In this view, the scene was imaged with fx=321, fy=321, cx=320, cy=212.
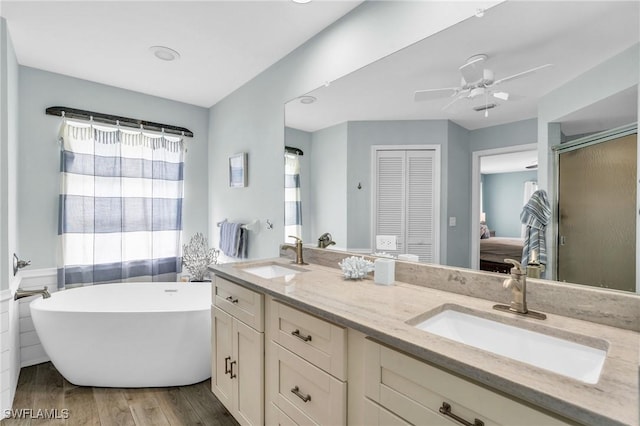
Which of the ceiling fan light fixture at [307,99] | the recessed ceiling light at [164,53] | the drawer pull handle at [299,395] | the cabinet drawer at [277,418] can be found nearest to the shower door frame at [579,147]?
the drawer pull handle at [299,395]

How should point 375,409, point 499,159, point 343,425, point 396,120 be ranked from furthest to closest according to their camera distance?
point 396,120, point 499,159, point 343,425, point 375,409

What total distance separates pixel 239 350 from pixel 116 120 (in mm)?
2565

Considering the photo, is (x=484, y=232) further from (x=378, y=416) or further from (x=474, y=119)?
(x=378, y=416)

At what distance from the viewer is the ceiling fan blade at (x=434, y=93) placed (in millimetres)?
1412

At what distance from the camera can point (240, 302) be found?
167 cm

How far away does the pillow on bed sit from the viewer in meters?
1.34

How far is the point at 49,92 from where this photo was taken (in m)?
2.74

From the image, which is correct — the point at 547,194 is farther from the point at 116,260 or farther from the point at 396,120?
the point at 116,260

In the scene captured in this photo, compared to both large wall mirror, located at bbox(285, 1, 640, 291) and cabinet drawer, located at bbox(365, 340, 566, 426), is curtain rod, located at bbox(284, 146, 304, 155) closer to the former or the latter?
large wall mirror, located at bbox(285, 1, 640, 291)

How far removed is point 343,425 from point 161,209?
291 centimetres

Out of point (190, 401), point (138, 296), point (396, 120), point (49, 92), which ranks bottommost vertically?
point (190, 401)

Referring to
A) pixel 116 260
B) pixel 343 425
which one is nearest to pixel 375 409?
pixel 343 425

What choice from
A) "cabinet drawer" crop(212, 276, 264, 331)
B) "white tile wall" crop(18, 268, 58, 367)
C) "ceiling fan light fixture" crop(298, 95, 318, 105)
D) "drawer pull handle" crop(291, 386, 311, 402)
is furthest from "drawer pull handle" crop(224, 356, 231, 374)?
"white tile wall" crop(18, 268, 58, 367)

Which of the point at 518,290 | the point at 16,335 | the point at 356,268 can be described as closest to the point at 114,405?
the point at 16,335
